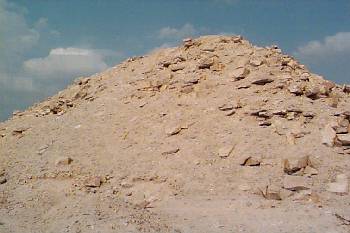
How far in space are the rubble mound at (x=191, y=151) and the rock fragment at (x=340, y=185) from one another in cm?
2

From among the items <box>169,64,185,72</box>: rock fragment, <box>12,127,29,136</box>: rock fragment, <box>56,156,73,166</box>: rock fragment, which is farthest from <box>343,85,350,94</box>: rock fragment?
<box>12,127,29,136</box>: rock fragment

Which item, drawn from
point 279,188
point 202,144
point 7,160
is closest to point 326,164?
point 279,188

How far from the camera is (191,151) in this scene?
13.8 m

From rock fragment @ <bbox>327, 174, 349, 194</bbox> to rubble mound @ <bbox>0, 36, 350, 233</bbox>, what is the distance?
2 cm

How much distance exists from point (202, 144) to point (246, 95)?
250 cm

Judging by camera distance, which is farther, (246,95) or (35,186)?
(246,95)

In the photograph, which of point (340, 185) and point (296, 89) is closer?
point (340, 185)

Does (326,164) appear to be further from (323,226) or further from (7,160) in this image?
(7,160)

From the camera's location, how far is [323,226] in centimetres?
1067

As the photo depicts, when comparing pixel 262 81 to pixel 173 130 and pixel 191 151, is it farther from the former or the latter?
pixel 191 151

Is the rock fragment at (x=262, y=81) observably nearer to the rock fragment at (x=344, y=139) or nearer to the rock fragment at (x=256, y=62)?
the rock fragment at (x=256, y=62)

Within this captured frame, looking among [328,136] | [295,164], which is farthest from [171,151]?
[328,136]

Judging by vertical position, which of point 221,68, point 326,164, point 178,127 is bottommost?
point 326,164

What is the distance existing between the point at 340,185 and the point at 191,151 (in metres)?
4.11
